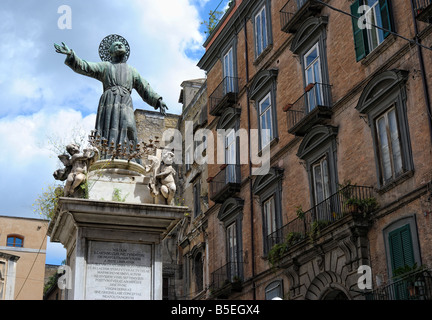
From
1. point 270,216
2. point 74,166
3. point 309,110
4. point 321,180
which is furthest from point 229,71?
point 74,166

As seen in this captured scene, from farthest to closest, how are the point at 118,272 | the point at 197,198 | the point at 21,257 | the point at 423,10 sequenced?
the point at 21,257
the point at 197,198
the point at 423,10
the point at 118,272

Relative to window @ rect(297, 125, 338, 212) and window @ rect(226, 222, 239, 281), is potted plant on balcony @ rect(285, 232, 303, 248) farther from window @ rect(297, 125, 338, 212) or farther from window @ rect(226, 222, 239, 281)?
window @ rect(226, 222, 239, 281)

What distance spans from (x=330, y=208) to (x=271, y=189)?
5.12 m

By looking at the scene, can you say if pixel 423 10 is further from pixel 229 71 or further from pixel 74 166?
pixel 229 71

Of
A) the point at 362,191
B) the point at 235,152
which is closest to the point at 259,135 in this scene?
the point at 235,152

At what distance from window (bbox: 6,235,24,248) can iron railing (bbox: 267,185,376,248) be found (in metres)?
33.4

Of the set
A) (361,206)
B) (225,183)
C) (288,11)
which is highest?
(288,11)

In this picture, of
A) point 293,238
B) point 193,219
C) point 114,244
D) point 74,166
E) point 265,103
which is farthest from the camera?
point 193,219

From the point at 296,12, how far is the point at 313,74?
7.90 ft

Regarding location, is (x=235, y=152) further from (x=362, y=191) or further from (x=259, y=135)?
(x=362, y=191)

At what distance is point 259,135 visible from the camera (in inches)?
1105

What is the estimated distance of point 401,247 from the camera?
1853 centimetres

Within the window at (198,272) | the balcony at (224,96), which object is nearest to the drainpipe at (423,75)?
the balcony at (224,96)

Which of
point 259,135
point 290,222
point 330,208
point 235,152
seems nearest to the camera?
point 330,208
